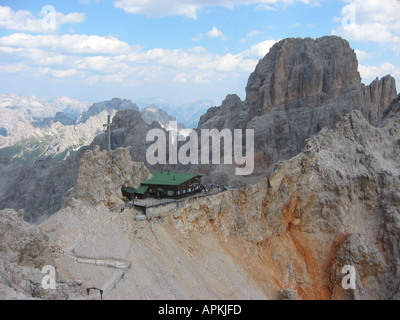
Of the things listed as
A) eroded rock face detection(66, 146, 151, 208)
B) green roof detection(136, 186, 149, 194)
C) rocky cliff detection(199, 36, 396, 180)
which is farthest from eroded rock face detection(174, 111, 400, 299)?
rocky cliff detection(199, 36, 396, 180)

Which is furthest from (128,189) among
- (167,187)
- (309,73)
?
(309,73)

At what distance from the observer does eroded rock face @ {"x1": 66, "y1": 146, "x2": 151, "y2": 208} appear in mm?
37406

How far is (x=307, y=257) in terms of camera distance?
41938 mm

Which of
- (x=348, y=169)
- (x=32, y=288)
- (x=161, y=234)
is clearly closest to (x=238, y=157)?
(x=348, y=169)

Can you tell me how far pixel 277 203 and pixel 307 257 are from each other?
6.83m

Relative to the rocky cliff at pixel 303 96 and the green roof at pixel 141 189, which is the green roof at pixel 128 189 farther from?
the rocky cliff at pixel 303 96

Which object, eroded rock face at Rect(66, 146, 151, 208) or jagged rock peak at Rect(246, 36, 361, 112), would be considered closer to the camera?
eroded rock face at Rect(66, 146, 151, 208)

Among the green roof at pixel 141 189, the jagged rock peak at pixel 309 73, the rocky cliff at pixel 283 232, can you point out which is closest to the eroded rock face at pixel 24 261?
the rocky cliff at pixel 283 232

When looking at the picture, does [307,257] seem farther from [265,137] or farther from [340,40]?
[340,40]

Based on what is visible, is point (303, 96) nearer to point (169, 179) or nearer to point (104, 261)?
point (169, 179)

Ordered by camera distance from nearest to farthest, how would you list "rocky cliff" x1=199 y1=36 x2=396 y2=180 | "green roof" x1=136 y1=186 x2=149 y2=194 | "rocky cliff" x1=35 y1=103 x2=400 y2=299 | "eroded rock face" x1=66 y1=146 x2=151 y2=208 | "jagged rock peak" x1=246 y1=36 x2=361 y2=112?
"rocky cliff" x1=35 y1=103 x2=400 y2=299
"eroded rock face" x1=66 y1=146 x2=151 y2=208
"green roof" x1=136 y1=186 x2=149 y2=194
"rocky cliff" x1=199 y1=36 x2=396 y2=180
"jagged rock peak" x1=246 y1=36 x2=361 y2=112

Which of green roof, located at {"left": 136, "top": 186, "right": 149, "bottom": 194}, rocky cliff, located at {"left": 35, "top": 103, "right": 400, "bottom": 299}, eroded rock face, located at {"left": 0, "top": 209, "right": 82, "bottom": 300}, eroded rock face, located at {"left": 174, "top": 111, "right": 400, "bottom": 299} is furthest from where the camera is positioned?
green roof, located at {"left": 136, "top": 186, "right": 149, "bottom": 194}

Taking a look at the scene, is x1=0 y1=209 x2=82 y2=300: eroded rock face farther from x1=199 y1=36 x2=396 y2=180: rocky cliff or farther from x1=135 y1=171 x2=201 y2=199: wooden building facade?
x1=199 y1=36 x2=396 y2=180: rocky cliff

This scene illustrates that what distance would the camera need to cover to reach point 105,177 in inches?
1543
